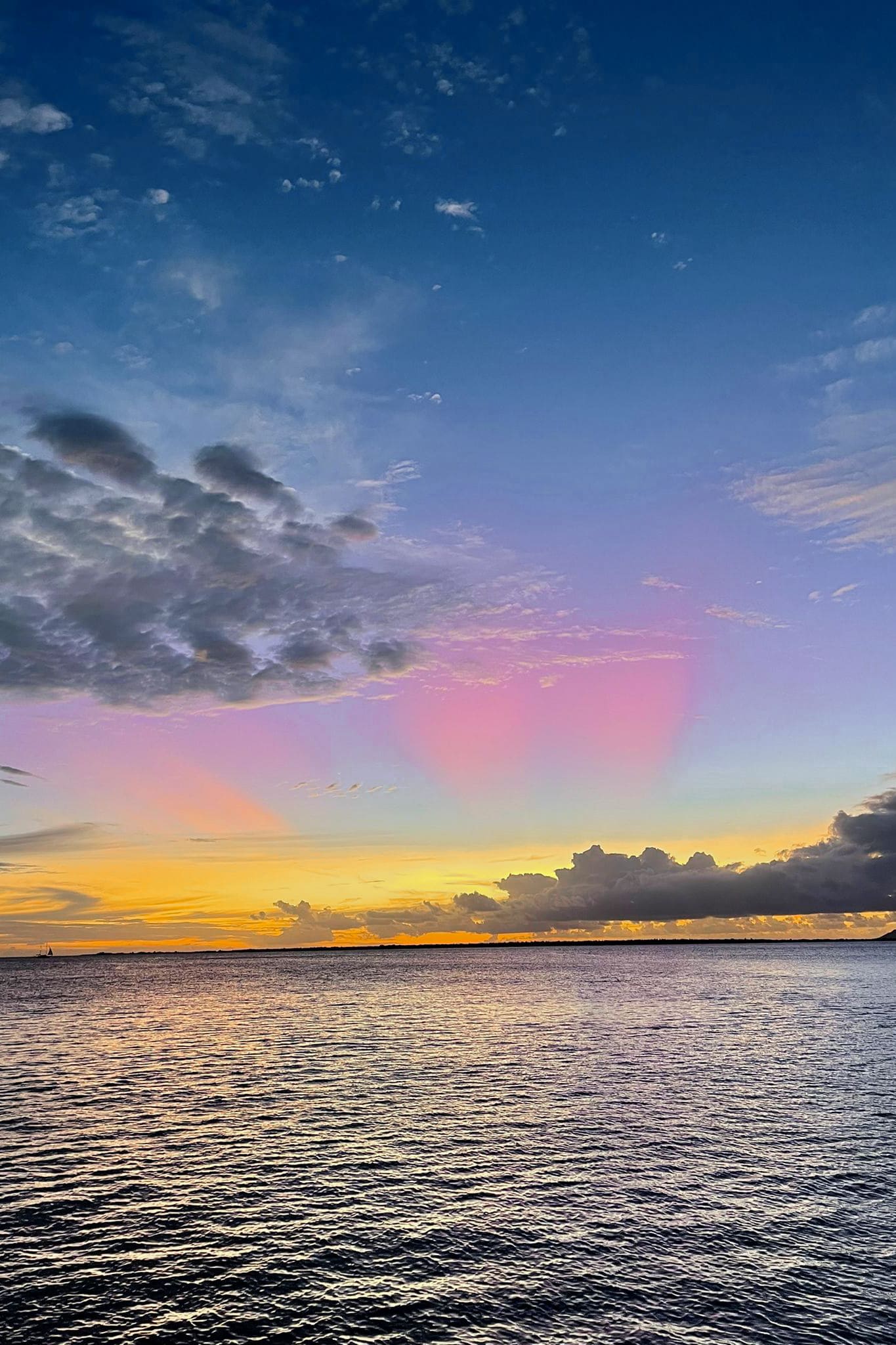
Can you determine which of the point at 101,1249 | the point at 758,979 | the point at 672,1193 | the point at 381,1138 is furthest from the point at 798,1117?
the point at 758,979

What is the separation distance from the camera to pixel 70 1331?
23.2 m

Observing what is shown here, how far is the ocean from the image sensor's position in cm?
2406

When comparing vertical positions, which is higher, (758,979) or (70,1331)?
(70,1331)

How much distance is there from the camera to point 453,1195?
34375mm

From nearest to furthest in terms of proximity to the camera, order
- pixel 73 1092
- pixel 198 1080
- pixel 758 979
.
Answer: pixel 73 1092 → pixel 198 1080 → pixel 758 979

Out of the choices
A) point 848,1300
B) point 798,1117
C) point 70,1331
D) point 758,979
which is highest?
point 70,1331

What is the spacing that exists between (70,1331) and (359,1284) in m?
8.21

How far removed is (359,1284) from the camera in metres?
26.0

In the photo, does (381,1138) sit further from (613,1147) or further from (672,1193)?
(672,1193)

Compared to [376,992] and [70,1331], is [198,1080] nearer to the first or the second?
[70,1331]

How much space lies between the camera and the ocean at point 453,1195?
24.1m

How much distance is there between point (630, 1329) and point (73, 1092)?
47.4 m

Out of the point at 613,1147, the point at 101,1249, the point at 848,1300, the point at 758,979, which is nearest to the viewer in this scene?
the point at 848,1300

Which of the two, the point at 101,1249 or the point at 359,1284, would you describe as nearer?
the point at 359,1284
